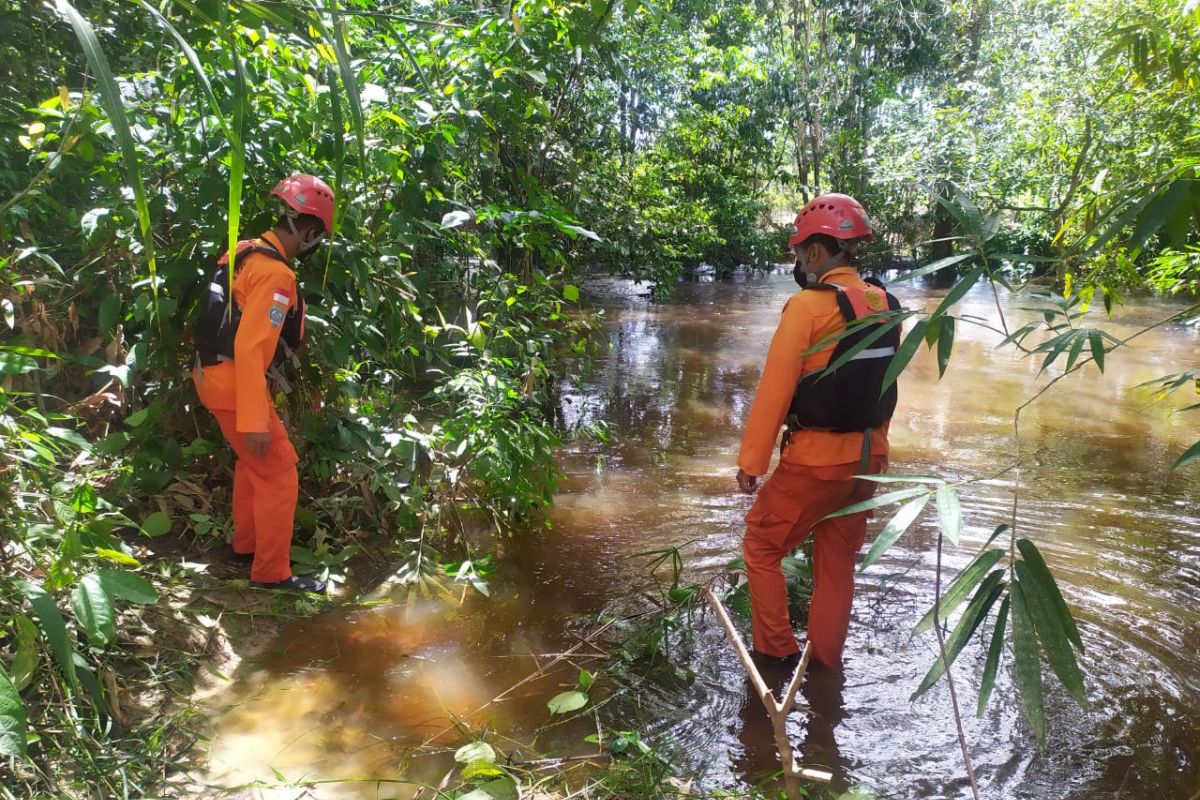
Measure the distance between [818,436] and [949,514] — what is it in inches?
63.4

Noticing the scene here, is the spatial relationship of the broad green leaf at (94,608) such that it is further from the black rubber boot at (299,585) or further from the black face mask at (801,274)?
the black face mask at (801,274)

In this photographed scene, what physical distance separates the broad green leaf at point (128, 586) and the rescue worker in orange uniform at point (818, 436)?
80.4 inches

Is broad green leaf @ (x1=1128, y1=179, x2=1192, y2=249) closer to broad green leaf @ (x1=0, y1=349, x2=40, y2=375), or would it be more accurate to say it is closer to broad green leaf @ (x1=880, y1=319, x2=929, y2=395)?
broad green leaf @ (x1=880, y1=319, x2=929, y2=395)

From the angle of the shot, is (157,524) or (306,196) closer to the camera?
(157,524)

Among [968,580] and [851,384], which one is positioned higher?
[851,384]

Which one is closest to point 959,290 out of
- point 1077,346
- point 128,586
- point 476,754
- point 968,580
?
point 1077,346

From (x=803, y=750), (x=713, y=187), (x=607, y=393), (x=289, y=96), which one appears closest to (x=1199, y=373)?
(x=803, y=750)

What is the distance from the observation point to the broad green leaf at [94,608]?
1.99 m

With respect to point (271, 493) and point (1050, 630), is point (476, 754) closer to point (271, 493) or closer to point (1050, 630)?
point (271, 493)

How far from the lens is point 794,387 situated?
3.15m

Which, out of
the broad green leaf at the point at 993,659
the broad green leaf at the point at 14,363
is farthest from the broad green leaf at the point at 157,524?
the broad green leaf at the point at 993,659

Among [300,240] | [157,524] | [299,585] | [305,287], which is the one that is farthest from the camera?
[305,287]

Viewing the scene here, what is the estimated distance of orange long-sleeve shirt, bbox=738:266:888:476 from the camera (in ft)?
10.2

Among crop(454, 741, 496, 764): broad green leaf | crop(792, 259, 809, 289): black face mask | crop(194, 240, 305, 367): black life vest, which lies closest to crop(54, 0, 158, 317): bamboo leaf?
crop(454, 741, 496, 764): broad green leaf
